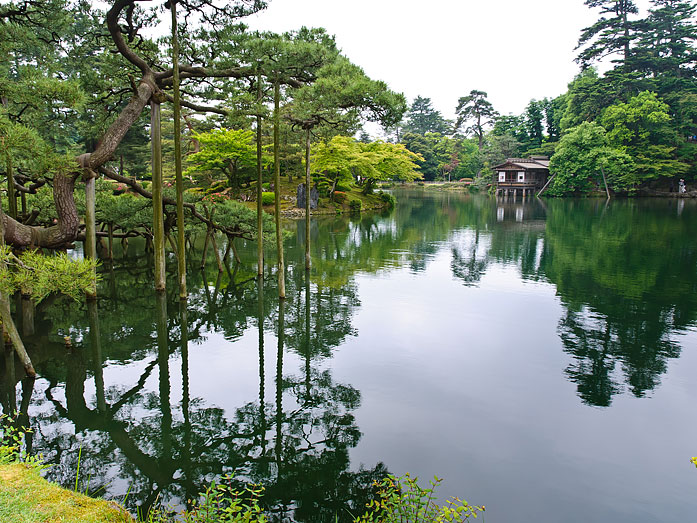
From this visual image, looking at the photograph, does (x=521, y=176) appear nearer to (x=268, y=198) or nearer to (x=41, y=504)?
(x=268, y=198)

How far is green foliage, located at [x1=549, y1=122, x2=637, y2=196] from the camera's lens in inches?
2031

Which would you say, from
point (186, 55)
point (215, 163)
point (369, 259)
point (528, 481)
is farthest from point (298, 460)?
point (215, 163)

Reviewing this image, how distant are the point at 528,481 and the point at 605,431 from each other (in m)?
2.08

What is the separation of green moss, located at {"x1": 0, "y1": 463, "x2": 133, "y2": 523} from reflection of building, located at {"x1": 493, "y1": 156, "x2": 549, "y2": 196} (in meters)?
63.8

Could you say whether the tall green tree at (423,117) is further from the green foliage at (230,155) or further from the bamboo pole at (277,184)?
the bamboo pole at (277,184)

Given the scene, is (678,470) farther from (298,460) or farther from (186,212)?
(186,212)

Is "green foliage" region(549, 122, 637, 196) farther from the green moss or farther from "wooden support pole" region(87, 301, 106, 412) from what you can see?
the green moss

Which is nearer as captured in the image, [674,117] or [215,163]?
[215,163]

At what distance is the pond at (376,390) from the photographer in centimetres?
614

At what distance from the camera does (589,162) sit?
53.1m

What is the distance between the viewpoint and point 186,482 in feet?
20.0

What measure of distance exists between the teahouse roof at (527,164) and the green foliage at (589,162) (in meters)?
4.00

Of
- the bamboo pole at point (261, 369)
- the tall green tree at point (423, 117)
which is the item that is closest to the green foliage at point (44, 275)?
the bamboo pole at point (261, 369)

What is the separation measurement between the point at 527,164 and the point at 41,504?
2590 inches
